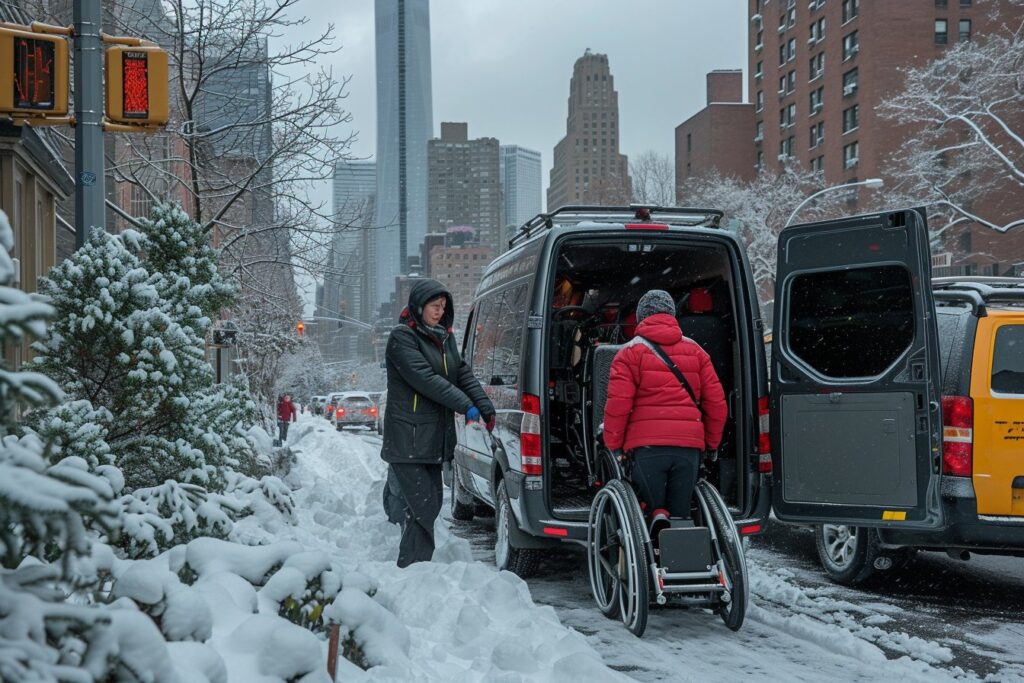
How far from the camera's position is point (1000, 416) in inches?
233

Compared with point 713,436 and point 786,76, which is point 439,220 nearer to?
point 786,76

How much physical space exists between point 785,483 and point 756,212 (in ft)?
142

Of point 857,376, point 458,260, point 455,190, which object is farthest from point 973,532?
point 455,190

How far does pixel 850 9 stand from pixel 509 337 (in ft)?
206

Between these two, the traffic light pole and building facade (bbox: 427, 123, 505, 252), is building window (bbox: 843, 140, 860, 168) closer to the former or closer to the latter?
the traffic light pole

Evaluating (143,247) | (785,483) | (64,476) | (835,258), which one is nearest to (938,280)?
(835,258)

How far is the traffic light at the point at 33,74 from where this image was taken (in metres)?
6.72

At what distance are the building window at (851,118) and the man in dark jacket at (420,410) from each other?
60.2 m

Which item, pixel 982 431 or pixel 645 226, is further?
pixel 645 226

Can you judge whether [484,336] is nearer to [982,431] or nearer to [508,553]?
[508,553]

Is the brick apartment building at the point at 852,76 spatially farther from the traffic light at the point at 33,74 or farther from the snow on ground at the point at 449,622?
the traffic light at the point at 33,74

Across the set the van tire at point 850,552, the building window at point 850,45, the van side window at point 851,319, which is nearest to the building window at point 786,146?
the building window at point 850,45

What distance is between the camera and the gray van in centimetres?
619

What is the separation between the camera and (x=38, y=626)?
1.89 m
